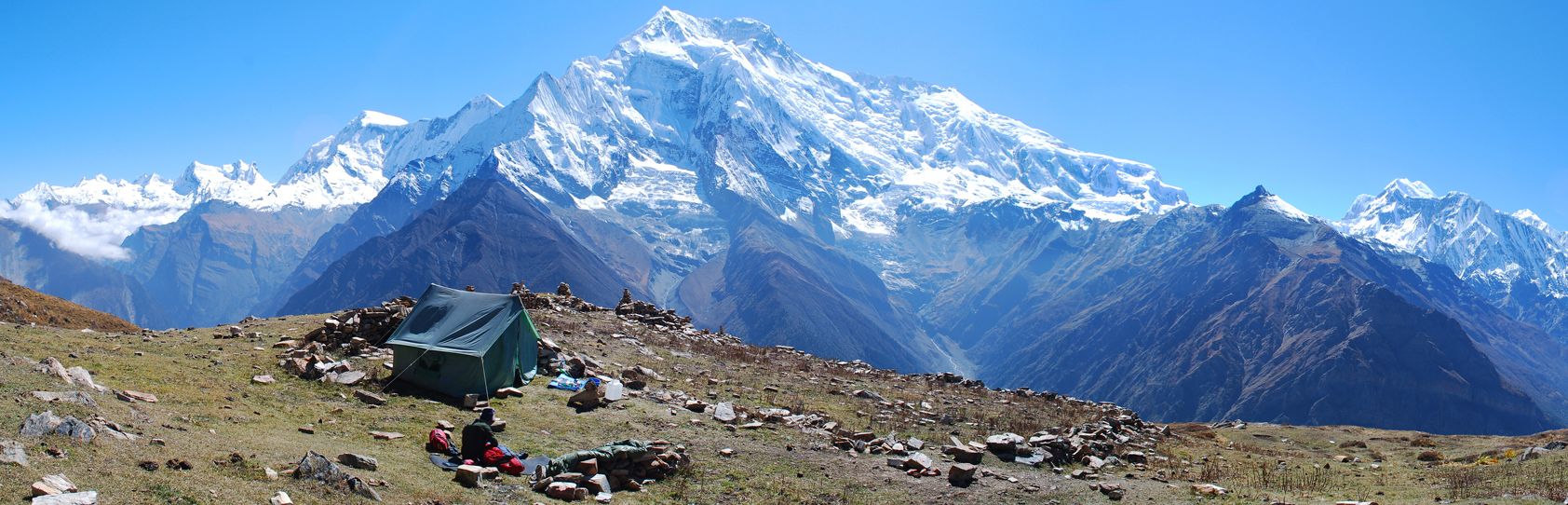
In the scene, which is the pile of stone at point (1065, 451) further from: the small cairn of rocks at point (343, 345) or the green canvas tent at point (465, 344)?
the small cairn of rocks at point (343, 345)

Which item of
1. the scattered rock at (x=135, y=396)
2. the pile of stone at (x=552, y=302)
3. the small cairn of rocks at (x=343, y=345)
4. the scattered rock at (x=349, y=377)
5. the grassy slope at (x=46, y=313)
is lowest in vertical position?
the grassy slope at (x=46, y=313)

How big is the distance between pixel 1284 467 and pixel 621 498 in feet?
62.5

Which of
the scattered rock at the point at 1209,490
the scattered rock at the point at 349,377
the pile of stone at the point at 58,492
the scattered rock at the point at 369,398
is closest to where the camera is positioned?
the pile of stone at the point at 58,492

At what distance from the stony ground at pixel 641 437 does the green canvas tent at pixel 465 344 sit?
0.82 m

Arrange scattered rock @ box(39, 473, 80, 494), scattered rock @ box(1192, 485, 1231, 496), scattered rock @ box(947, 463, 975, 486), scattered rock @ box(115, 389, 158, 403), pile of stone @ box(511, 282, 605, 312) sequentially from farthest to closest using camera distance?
pile of stone @ box(511, 282, 605, 312) → scattered rock @ box(947, 463, 975, 486) → scattered rock @ box(115, 389, 158, 403) → scattered rock @ box(1192, 485, 1231, 496) → scattered rock @ box(39, 473, 80, 494)

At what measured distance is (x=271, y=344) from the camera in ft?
107

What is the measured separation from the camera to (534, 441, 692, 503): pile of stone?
1795 centimetres

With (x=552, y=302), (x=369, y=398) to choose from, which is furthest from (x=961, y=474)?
(x=552, y=302)

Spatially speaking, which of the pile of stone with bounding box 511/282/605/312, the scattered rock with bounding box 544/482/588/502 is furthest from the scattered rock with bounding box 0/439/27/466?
the pile of stone with bounding box 511/282/605/312

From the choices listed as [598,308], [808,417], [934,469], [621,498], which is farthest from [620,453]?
[598,308]

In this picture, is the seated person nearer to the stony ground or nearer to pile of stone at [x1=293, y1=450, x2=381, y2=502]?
the stony ground

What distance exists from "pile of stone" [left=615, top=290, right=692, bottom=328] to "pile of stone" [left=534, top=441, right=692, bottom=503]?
98.5ft

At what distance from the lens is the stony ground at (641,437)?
52.0 ft

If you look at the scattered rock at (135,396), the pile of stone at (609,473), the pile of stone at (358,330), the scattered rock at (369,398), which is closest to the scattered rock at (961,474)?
the pile of stone at (609,473)
